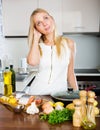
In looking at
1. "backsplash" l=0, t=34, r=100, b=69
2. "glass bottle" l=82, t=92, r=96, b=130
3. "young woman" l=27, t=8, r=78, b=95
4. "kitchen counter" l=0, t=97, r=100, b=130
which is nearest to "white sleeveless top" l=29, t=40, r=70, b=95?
"young woman" l=27, t=8, r=78, b=95

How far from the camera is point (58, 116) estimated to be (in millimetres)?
1275

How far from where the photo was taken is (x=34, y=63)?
1.95 m

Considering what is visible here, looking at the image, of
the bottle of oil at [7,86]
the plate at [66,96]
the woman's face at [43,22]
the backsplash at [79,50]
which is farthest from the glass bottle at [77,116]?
the backsplash at [79,50]

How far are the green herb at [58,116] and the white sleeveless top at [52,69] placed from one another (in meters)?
0.61

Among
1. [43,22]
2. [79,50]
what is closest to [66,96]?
[43,22]

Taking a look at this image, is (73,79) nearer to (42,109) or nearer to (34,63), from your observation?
(34,63)

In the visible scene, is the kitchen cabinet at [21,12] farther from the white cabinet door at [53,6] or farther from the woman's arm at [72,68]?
the woman's arm at [72,68]

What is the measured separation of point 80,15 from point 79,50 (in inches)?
23.0

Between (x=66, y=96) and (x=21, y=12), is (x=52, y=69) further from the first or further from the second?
(x=21, y=12)

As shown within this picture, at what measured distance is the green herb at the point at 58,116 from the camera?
1266mm

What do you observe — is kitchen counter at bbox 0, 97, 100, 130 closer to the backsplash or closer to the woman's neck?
the woman's neck

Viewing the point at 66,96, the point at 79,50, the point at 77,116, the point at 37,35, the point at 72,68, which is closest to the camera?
the point at 77,116

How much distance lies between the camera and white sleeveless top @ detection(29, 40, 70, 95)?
1.94 meters

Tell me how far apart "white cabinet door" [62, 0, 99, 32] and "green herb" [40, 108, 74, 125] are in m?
2.25
